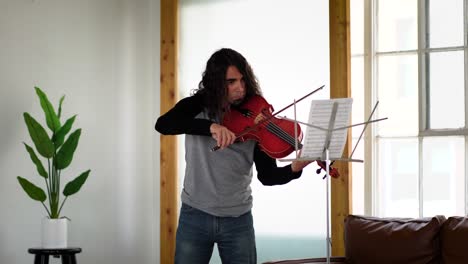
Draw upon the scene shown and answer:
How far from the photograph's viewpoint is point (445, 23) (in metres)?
4.05

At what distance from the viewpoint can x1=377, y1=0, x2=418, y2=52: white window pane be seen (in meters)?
4.14

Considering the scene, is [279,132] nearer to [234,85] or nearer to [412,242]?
[234,85]

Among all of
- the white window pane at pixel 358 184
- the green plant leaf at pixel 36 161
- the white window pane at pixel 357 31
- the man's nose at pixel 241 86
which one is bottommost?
the white window pane at pixel 358 184

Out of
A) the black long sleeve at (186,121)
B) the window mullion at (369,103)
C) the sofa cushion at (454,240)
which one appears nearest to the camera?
the black long sleeve at (186,121)

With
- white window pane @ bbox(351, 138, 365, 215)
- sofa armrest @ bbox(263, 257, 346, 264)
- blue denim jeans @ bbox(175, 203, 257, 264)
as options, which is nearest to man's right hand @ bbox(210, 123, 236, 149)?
blue denim jeans @ bbox(175, 203, 257, 264)

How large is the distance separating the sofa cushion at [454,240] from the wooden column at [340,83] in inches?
32.3

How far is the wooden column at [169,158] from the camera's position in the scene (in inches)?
183

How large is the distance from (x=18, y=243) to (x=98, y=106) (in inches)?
38.2

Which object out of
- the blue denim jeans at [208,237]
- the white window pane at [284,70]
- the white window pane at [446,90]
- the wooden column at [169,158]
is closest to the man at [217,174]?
the blue denim jeans at [208,237]

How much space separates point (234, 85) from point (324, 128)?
69cm

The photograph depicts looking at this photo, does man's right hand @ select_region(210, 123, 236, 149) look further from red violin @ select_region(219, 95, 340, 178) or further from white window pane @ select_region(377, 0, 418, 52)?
white window pane @ select_region(377, 0, 418, 52)

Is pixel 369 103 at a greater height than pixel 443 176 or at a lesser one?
greater

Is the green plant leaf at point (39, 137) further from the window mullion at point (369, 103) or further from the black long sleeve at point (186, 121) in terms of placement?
the window mullion at point (369, 103)

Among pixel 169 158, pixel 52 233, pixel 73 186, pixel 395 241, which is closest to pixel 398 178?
pixel 395 241
